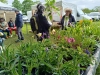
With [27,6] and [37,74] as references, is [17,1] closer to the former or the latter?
[27,6]

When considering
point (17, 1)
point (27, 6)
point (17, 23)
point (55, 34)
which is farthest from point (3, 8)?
point (17, 1)

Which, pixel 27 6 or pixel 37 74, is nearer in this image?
pixel 37 74

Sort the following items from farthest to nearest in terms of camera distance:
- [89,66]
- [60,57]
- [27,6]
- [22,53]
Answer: [27,6], [89,66], [22,53], [60,57]

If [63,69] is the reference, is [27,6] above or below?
below

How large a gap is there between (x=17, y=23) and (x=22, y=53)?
8.73m

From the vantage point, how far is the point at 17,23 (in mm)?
11242

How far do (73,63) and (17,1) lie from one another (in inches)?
3093

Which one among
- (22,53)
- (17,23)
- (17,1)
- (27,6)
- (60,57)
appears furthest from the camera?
(17,1)

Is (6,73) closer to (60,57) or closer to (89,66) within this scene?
(60,57)

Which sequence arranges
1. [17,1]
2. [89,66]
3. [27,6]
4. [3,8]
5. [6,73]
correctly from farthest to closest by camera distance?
[17,1]
[27,6]
[3,8]
[89,66]
[6,73]

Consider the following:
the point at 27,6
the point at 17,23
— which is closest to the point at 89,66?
the point at 17,23

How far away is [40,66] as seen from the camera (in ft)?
7.77

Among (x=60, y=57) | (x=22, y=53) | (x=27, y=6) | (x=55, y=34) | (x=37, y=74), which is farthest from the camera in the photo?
(x=27, y=6)

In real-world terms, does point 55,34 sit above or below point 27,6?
above
